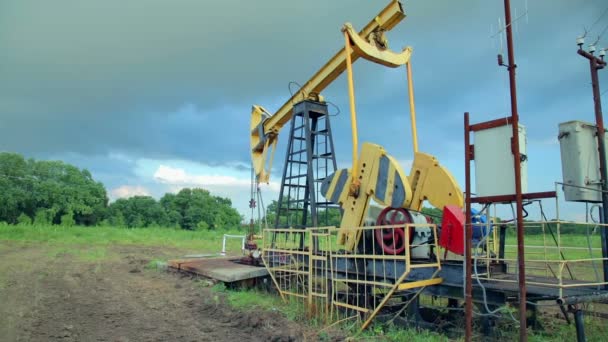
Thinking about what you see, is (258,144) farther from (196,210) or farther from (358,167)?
(196,210)

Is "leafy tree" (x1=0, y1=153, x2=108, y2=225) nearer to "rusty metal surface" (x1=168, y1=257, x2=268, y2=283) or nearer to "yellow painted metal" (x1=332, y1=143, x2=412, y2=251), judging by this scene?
"rusty metal surface" (x1=168, y1=257, x2=268, y2=283)

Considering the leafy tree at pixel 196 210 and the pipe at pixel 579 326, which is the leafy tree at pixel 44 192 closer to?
the leafy tree at pixel 196 210

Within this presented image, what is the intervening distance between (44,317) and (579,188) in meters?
7.11

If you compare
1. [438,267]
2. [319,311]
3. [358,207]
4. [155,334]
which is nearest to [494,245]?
→ [438,267]

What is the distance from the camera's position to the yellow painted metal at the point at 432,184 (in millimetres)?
5480

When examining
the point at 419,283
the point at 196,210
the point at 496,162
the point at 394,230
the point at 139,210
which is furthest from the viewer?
the point at 196,210

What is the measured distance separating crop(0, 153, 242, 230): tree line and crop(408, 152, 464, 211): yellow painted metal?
33689 mm

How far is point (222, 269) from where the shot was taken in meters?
8.92

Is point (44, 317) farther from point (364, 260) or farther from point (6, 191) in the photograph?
point (6, 191)

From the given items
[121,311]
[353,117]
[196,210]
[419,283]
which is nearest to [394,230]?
[419,283]

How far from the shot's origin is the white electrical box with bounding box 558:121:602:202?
4383 mm

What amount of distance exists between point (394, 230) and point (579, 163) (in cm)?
224

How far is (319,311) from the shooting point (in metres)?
6.22

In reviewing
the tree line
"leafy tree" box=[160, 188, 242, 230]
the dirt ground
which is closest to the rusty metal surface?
the dirt ground
